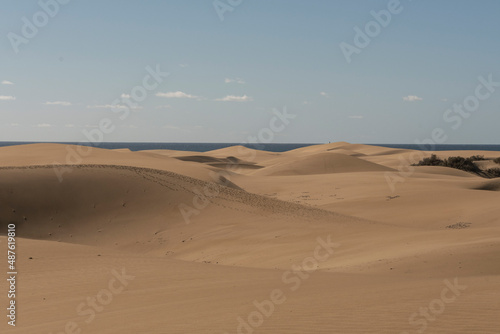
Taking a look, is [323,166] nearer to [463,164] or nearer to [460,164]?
[460,164]

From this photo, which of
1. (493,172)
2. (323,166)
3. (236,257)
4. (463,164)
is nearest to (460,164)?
(463,164)

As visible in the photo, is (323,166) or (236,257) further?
(323,166)

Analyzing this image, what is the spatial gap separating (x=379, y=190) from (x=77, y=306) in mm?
22360

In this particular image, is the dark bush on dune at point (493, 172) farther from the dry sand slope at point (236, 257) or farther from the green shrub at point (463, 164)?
the dry sand slope at point (236, 257)

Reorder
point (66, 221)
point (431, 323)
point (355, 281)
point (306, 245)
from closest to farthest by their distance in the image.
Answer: point (431, 323)
point (355, 281)
point (306, 245)
point (66, 221)

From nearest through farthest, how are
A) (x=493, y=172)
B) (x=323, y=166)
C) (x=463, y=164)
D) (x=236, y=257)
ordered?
(x=236, y=257) → (x=323, y=166) → (x=493, y=172) → (x=463, y=164)

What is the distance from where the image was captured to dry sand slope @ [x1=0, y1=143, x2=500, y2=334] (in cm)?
666

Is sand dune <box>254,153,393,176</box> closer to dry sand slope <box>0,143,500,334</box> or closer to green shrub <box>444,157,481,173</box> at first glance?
green shrub <box>444,157,481,173</box>

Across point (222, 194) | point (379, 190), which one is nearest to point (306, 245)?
point (222, 194)

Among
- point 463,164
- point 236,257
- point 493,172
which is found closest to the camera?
point 236,257

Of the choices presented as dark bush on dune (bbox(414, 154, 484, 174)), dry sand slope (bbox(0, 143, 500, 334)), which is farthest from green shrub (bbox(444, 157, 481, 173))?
dry sand slope (bbox(0, 143, 500, 334))

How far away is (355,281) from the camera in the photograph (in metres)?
8.62

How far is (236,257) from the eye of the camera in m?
13.8

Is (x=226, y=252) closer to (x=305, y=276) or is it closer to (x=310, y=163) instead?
(x=305, y=276)
